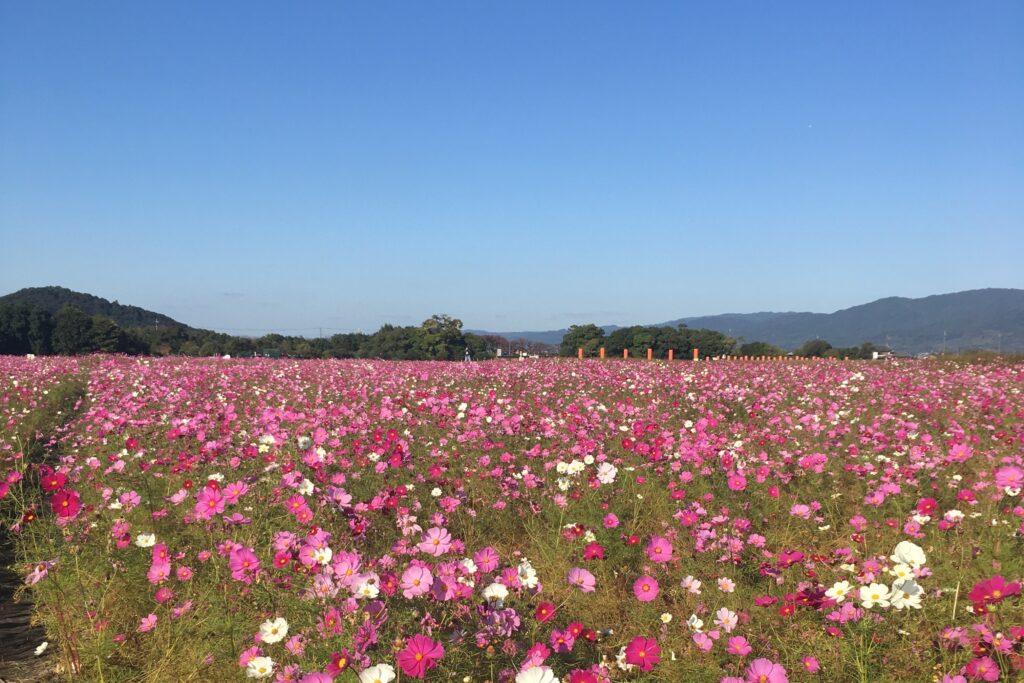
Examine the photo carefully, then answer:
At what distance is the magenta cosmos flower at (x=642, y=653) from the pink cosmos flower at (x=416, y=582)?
28.0 inches

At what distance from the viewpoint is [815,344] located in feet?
216

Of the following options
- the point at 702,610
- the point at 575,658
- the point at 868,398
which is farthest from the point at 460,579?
the point at 868,398

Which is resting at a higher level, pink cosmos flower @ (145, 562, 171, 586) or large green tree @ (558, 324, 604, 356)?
large green tree @ (558, 324, 604, 356)

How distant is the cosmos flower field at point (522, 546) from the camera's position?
2.16 m

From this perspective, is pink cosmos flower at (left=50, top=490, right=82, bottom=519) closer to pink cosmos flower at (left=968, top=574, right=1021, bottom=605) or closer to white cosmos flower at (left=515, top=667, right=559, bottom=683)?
white cosmos flower at (left=515, top=667, right=559, bottom=683)

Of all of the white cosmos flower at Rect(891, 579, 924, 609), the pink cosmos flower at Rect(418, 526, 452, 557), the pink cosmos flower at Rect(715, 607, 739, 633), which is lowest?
the pink cosmos flower at Rect(715, 607, 739, 633)

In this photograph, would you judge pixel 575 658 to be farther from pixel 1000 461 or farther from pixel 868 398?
pixel 868 398

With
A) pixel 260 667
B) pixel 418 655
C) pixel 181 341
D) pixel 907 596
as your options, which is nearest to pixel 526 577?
pixel 418 655

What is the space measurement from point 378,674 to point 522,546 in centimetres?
239

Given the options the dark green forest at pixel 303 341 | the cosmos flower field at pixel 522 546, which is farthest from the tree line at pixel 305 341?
the cosmos flower field at pixel 522 546

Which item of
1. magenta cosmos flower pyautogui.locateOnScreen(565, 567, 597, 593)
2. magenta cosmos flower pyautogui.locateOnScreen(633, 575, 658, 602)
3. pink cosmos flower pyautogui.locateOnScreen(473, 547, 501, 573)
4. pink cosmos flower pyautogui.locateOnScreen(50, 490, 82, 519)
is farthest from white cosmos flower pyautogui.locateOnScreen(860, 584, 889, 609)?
pink cosmos flower pyautogui.locateOnScreen(50, 490, 82, 519)

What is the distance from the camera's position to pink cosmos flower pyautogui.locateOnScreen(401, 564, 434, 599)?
212cm

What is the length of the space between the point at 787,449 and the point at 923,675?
304cm

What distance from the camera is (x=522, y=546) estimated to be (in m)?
4.05
